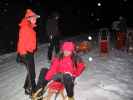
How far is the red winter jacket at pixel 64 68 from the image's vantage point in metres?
7.08

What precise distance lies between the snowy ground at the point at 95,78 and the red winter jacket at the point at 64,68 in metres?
1.26

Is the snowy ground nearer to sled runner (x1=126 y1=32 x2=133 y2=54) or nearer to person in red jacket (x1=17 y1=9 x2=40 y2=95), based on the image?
sled runner (x1=126 y1=32 x2=133 y2=54)

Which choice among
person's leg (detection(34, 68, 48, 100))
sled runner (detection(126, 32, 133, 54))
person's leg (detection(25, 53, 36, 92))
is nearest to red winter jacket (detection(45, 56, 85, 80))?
person's leg (detection(34, 68, 48, 100))

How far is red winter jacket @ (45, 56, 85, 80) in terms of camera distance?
7078 mm

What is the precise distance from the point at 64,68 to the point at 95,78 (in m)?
2.93

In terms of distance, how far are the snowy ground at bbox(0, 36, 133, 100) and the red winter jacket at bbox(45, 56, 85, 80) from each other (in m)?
1.26

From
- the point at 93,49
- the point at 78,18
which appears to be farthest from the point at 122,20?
the point at 78,18

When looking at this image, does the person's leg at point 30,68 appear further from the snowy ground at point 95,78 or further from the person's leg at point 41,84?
the snowy ground at point 95,78

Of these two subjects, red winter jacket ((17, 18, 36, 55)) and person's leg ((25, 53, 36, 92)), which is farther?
person's leg ((25, 53, 36, 92))

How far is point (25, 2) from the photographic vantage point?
1895 cm

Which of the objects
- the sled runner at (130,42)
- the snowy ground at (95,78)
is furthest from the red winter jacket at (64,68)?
the sled runner at (130,42)

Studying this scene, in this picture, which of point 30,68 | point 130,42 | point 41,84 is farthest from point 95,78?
point 130,42

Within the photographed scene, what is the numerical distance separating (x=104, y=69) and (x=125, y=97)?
288cm

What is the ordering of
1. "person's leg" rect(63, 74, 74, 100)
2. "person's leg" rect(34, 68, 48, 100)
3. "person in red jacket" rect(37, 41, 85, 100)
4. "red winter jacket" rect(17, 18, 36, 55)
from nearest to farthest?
1. "person's leg" rect(63, 74, 74, 100)
2. "person in red jacket" rect(37, 41, 85, 100)
3. "person's leg" rect(34, 68, 48, 100)
4. "red winter jacket" rect(17, 18, 36, 55)
